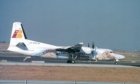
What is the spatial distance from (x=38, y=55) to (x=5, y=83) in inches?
2039

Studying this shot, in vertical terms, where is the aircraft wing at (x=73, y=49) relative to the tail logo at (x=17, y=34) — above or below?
below

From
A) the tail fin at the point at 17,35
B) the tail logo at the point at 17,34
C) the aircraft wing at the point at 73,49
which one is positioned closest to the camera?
the aircraft wing at the point at 73,49

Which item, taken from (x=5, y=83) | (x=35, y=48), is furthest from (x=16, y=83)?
(x=35, y=48)

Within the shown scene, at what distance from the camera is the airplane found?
7388 cm

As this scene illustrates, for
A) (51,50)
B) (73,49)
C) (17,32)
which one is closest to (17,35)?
(17,32)

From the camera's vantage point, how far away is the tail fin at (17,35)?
→ 7875 cm

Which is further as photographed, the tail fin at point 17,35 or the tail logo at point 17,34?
the tail logo at point 17,34

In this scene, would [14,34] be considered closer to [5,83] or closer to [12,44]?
[12,44]

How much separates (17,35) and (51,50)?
966 cm

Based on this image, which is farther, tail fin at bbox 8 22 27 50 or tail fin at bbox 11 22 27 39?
tail fin at bbox 11 22 27 39

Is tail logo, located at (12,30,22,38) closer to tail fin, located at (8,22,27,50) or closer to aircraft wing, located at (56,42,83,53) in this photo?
tail fin, located at (8,22,27,50)

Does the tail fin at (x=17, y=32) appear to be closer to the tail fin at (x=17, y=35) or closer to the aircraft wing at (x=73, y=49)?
the tail fin at (x=17, y=35)

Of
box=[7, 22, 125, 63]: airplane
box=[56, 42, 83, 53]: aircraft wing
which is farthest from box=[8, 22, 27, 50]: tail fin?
box=[56, 42, 83, 53]: aircraft wing

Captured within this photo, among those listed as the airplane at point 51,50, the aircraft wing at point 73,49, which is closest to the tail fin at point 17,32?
the airplane at point 51,50
